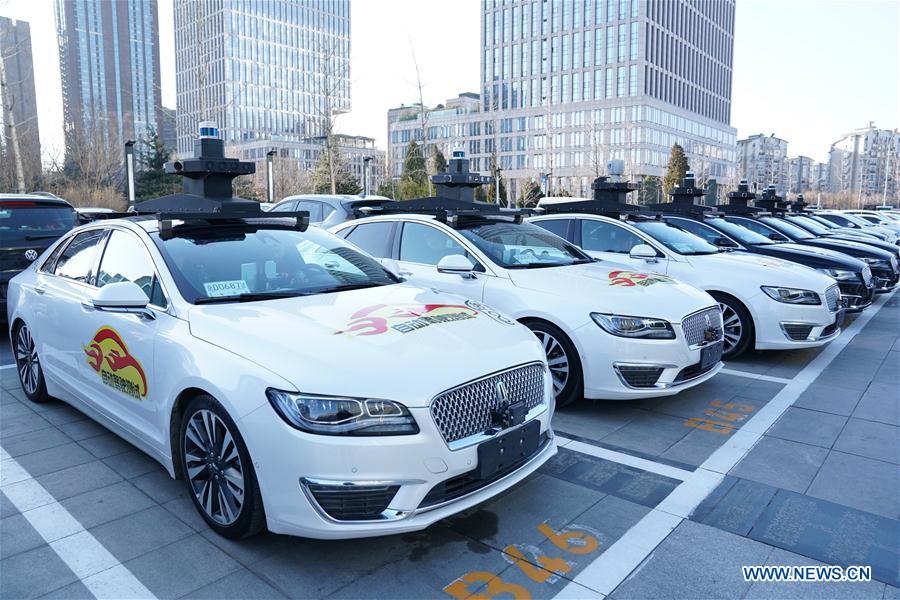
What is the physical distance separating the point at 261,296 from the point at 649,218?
20.2ft

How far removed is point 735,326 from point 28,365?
680 cm

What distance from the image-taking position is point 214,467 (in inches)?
120

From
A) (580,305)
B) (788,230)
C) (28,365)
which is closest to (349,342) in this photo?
(580,305)

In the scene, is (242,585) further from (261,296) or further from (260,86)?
(260,86)

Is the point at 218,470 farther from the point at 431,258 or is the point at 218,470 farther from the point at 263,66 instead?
the point at 263,66

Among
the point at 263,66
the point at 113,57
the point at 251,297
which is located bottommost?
the point at 251,297

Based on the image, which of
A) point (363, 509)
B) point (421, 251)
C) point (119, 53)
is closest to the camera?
point (363, 509)

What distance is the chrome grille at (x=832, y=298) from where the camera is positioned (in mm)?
6823

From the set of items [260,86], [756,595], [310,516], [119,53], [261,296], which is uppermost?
[260,86]

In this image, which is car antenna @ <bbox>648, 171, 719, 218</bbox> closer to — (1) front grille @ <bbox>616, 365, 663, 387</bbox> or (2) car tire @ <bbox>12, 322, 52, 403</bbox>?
(1) front grille @ <bbox>616, 365, 663, 387</bbox>

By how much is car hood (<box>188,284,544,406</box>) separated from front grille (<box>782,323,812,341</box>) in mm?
4344

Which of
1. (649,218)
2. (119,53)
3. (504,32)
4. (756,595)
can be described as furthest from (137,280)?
(504,32)

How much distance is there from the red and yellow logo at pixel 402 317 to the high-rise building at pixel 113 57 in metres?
33.9

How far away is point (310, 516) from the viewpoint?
8.65 feet
